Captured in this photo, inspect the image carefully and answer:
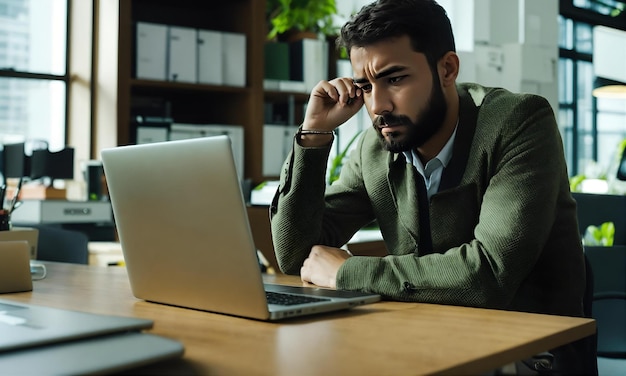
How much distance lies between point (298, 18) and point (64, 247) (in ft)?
7.53

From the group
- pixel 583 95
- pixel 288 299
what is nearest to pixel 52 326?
pixel 288 299

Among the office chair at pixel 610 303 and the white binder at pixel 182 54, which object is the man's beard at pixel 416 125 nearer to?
the office chair at pixel 610 303

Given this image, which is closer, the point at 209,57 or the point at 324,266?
the point at 324,266

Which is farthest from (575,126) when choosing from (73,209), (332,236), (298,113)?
(332,236)

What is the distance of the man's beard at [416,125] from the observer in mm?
1571

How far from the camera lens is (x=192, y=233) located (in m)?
1.07

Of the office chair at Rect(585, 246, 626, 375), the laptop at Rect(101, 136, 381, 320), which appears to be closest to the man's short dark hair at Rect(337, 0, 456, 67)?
the laptop at Rect(101, 136, 381, 320)

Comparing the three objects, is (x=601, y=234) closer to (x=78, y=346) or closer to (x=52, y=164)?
(x=52, y=164)

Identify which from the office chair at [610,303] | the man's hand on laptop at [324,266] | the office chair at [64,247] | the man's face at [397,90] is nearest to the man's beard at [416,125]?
the man's face at [397,90]

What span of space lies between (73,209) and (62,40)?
114 cm

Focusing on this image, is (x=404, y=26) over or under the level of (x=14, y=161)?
over

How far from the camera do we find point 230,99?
4.26 m

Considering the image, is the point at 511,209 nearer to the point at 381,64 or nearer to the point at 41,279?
the point at 381,64

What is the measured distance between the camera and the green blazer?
1.29m
